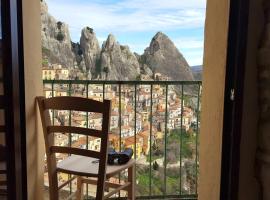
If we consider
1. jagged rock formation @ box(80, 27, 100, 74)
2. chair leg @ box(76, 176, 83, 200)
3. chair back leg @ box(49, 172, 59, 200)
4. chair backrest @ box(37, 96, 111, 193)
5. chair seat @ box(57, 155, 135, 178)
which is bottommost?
chair leg @ box(76, 176, 83, 200)

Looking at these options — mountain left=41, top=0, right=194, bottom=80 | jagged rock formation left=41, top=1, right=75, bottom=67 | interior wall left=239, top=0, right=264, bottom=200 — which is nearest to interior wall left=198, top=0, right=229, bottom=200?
interior wall left=239, top=0, right=264, bottom=200

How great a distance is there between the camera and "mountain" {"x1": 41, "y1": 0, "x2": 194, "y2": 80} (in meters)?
2.82

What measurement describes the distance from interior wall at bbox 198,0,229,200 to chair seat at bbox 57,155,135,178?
59 centimetres

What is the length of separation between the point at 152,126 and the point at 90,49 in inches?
34.2

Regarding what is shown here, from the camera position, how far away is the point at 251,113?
174cm

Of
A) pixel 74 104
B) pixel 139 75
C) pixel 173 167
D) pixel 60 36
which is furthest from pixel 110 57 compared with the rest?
pixel 173 167

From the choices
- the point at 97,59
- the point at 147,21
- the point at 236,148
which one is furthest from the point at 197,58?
the point at 236,148

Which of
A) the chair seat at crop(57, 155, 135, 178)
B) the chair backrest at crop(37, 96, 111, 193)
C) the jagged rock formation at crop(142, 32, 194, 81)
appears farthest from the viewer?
the jagged rock formation at crop(142, 32, 194, 81)

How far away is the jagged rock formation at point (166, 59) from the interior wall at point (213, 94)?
85 centimetres

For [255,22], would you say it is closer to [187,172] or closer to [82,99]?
[82,99]

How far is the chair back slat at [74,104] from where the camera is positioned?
6.75ft

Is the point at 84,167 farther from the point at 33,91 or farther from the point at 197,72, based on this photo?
the point at 197,72

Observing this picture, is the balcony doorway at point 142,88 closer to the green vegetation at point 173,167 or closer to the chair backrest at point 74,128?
the green vegetation at point 173,167

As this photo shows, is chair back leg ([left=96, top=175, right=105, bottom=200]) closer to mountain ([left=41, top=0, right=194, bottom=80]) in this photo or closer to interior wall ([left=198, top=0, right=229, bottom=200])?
A: interior wall ([left=198, top=0, right=229, bottom=200])
